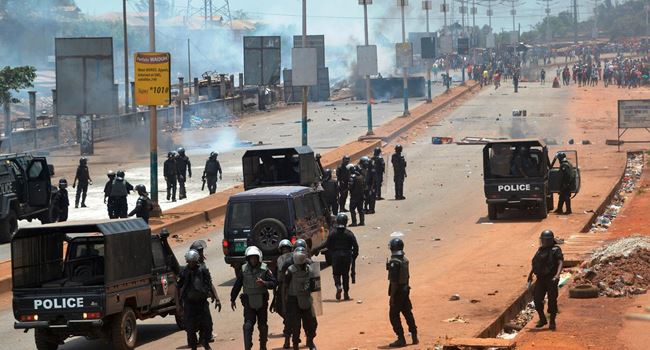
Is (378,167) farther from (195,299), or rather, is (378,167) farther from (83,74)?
(83,74)

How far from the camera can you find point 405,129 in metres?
61.6

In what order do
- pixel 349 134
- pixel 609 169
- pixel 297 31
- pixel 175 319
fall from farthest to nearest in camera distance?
pixel 297 31 < pixel 349 134 < pixel 609 169 < pixel 175 319

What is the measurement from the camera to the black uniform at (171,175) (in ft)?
118

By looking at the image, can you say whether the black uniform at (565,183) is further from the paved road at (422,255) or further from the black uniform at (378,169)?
the black uniform at (378,169)

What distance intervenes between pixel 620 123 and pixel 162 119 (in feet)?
85.2

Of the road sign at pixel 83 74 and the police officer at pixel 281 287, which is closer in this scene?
the police officer at pixel 281 287

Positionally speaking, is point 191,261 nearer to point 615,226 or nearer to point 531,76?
point 615,226

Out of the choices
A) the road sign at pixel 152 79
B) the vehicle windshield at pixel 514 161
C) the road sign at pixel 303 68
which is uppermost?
the road sign at pixel 303 68

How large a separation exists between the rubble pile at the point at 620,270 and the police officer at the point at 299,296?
20.5ft

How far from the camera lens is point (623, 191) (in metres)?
40.3

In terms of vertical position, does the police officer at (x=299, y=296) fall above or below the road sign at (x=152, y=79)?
below

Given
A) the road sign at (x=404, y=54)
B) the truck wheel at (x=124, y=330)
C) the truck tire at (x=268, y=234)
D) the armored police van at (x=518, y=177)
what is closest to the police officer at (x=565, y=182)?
the armored police van at (x=518, y=177)

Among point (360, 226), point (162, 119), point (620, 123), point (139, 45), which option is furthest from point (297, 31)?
point (360, 226)

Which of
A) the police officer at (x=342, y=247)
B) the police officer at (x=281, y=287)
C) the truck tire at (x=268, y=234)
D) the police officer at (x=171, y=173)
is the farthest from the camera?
the police officer at (x=171, y=173)
